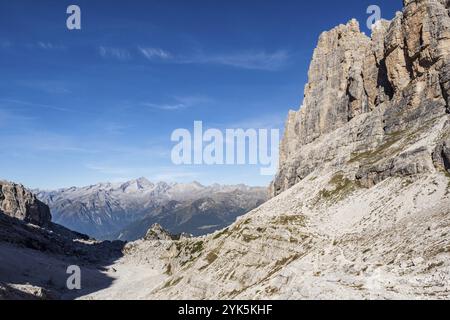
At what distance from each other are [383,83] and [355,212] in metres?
84.3

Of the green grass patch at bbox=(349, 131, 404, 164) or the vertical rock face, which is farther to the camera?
the vertical rock face

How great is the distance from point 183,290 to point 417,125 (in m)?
80.7

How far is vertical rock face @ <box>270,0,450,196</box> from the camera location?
386 feet

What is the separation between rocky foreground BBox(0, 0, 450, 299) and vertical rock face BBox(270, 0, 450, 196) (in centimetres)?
47

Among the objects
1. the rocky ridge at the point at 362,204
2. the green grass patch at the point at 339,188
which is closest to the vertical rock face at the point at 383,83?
the rocky ridge at the point at 362,204

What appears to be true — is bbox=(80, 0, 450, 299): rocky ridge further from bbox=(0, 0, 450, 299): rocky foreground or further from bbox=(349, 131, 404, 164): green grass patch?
bbox=(349, 131, 404, 164): green grass patch

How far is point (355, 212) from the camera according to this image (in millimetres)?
85812

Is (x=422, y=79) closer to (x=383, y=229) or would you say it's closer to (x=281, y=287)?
(x=383, y=229)

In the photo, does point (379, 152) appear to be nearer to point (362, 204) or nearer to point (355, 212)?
point (362, 204)

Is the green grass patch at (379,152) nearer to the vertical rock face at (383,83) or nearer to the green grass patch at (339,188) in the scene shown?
the vertical rock face at (383,83)

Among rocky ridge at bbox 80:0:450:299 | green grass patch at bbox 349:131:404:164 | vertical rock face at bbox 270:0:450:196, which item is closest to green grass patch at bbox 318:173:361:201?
rocky ridge at bbox 80:0:450:299

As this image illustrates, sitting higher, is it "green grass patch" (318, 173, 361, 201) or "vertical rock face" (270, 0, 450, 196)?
"vertical rock face" (270, 0, 450, 196)

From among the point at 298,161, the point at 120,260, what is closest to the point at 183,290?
the point at 298,161
